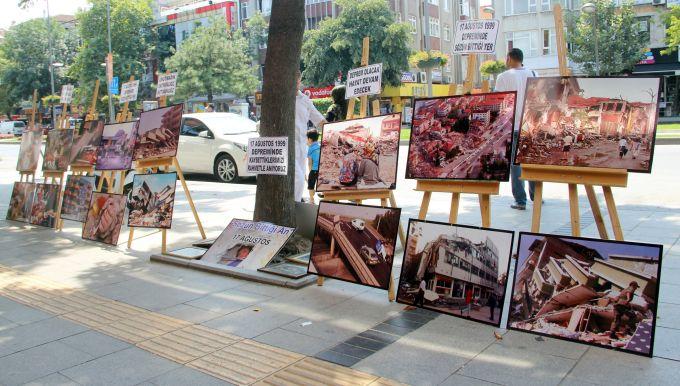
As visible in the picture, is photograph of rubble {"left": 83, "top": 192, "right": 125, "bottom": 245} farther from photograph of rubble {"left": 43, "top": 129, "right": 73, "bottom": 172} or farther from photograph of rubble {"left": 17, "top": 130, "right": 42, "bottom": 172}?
photograph of rubble {"left": 17, "top": 130, "right": 42, "bottom": 172}

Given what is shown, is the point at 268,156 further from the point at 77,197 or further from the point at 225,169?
the point at 225,169

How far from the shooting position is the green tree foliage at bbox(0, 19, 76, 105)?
57719 mm

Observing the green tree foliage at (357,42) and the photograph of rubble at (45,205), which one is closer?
the photograph of rubble at (45,205)

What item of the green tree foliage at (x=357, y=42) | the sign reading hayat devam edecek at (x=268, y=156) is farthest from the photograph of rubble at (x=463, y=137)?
the green tree foliage at (x=357, y=42)

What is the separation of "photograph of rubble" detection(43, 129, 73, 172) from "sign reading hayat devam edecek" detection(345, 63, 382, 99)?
5078 mm

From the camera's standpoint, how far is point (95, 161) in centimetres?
834

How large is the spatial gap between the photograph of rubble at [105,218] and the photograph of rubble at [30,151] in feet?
8.77

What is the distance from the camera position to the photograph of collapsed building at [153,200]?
263 inches

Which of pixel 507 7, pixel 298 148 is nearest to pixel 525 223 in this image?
pixel 298 148

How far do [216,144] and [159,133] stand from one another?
246 inches

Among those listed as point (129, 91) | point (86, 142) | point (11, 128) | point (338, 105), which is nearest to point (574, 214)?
point (338, 105)

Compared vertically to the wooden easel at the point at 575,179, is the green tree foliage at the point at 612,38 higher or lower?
higher

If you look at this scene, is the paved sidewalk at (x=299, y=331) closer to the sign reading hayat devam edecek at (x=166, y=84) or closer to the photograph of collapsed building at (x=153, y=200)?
the photograph of collapsed building at (x=153, y=200)

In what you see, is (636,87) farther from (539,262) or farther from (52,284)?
(52,284)
